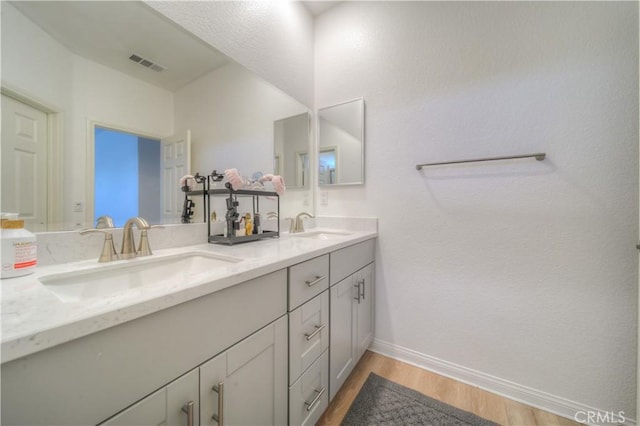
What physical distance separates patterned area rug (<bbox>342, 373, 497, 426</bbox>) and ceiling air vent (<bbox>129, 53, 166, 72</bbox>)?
1803 mm

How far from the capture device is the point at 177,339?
0.56 metres

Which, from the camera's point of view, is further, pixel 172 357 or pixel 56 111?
pixel 56 111

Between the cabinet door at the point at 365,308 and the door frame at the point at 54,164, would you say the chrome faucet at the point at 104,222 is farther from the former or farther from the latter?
the cabinet door at the point at 365,308

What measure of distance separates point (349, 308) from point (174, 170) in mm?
1134

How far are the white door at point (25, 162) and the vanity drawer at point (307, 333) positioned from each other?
896 mm

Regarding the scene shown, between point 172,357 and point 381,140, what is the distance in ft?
5.22

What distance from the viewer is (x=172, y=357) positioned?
55 cm

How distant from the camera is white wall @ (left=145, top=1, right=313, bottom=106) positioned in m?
1.18

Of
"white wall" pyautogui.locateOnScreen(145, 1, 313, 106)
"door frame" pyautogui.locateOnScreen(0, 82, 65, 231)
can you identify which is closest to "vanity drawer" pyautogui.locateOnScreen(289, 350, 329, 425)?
"door frame" pyautogui.locateOnScreen(0, 82, 65, 231)

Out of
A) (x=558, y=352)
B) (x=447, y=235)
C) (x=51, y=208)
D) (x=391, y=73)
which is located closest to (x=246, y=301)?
(x=51, y=208)

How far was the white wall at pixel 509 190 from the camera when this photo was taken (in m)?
1.10

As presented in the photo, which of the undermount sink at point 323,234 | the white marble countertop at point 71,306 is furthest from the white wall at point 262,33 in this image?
the white marble countertop at point 71,306

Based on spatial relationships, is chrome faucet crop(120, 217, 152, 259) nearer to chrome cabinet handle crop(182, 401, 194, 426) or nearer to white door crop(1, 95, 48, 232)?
white door crop(1, 95, 48, 232)

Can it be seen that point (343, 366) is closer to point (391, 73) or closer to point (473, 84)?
point (473, 84)
